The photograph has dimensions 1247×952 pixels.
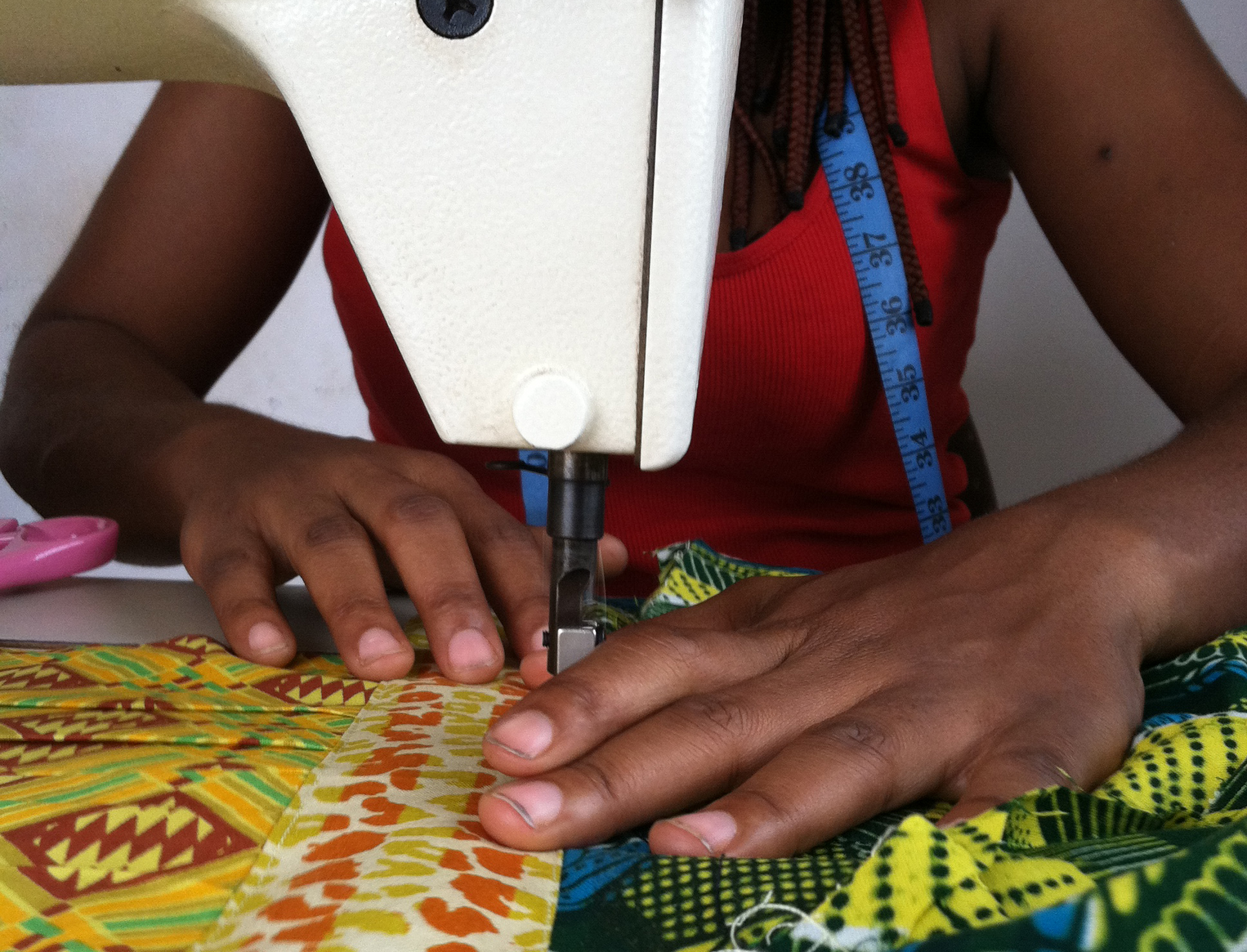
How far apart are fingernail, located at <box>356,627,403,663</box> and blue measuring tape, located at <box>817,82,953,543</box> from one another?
2.08 ft

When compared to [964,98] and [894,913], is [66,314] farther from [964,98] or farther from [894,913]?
[894,913]

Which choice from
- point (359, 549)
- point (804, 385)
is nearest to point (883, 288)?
point (804, 385)

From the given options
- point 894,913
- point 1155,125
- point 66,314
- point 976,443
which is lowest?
point 894,913

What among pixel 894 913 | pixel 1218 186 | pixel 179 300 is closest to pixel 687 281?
pixel 894 913

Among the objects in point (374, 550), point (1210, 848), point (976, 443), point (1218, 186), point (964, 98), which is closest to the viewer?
point (1210, 848)

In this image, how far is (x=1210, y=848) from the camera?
320 millimetres

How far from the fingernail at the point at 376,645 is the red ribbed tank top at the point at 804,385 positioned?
1.82 feet

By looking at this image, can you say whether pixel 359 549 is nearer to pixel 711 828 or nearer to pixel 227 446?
pixel 227 446

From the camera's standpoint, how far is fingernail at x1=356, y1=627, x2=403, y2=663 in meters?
0.74

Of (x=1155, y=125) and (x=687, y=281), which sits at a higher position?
(x=1155, y=125)

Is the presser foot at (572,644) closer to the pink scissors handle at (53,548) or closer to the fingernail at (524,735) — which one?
the fingernail at (524,735)

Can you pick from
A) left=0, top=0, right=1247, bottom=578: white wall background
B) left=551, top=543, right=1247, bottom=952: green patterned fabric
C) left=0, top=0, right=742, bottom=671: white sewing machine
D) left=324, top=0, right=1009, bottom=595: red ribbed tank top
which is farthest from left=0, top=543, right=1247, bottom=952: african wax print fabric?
left=0, top=0, right=1247, bottom=578: white wall background

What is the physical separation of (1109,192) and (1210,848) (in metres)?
0.97

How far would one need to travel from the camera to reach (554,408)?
0.58 metres
